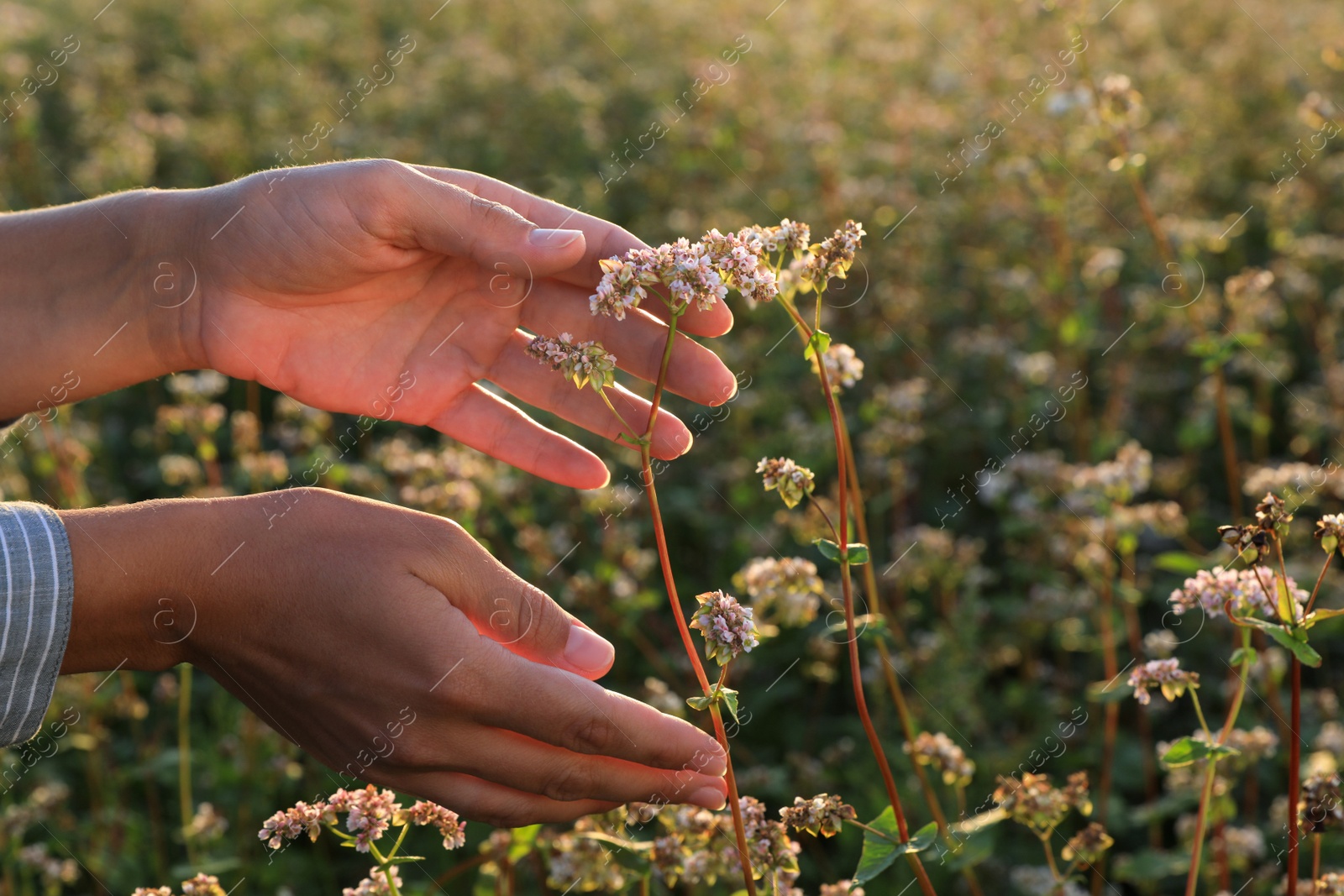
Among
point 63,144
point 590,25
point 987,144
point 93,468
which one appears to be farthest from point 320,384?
point 590,25

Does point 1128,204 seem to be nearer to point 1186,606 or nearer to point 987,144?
point 987,144

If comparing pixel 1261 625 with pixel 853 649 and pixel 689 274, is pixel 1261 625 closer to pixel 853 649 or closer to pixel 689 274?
pixel 853 649

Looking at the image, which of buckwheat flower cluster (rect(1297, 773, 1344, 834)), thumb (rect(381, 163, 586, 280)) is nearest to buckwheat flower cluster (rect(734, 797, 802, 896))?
buckwheat flower cluster (rect(1297, 773, 1344, 834))

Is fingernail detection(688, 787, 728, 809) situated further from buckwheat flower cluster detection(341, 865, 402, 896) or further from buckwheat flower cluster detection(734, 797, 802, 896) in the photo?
buckwheat flower cluster detection(341, 865, 402, 896)

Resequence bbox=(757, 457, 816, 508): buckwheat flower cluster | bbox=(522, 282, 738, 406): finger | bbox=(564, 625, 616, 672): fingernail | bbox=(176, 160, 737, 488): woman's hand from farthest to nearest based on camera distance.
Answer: bbox=(522, 282, 738, 406): finger < bbox=(176, 160, 737, 488): woman's hand < bbox=(757, 457, 816, 508): buckwheat flower cluster < bbox=(564, 625, 616, 672): fingernail

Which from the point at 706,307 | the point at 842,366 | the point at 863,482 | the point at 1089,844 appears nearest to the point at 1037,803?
the point at 1089,844

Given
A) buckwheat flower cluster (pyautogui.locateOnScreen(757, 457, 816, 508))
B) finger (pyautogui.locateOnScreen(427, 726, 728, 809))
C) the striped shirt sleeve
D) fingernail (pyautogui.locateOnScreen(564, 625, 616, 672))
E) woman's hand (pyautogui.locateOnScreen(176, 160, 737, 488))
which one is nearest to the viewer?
the striped shirt sleeve
